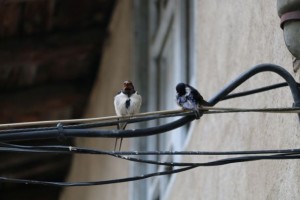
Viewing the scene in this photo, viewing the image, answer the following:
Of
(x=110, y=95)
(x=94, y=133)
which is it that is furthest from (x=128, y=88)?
(x=110, y=95)

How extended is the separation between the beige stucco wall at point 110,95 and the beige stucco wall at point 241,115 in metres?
2.72

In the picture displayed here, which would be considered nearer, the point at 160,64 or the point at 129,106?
the point at 129,106

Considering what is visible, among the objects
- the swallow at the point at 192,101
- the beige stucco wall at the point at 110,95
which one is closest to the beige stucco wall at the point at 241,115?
the swallow at the point at 192,101

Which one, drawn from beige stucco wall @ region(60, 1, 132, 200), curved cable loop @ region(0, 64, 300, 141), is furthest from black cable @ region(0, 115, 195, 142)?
beige stucco wall @ region(60, 1, 132, 200)

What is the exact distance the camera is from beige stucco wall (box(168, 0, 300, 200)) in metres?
5.66

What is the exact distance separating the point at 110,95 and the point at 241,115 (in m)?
5.03

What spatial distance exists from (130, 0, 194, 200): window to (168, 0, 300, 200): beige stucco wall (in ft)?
2.37

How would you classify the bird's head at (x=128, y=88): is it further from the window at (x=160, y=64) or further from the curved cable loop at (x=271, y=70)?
the window at (x=160, y=64)

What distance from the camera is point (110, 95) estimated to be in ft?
37.4

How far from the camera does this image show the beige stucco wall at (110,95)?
34.8ft

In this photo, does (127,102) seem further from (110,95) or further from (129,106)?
(110,95)

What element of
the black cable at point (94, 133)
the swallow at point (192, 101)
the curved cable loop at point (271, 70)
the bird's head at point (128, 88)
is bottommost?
the black cable at point (94, 133)

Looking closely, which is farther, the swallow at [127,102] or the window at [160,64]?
the window at [160,64]

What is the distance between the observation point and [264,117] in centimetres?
596
